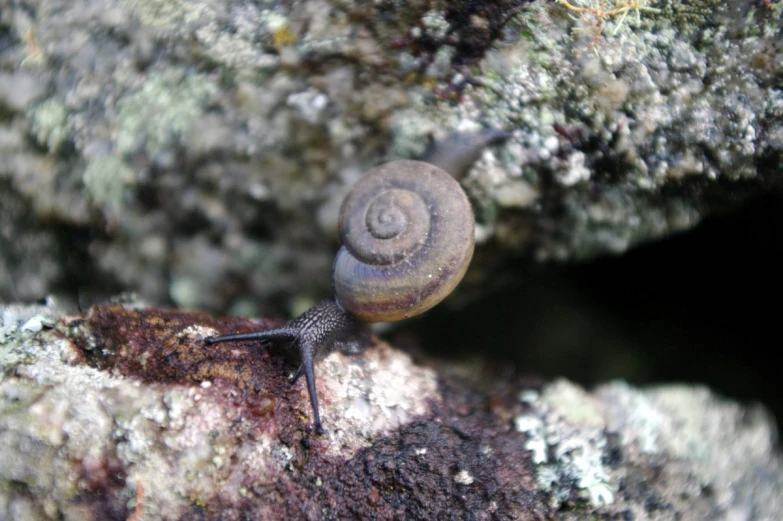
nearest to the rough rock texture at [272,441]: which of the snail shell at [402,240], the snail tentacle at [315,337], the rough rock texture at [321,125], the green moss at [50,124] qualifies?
the snail tentacle at [315,337]

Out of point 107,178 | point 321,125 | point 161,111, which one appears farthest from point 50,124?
point 321,125

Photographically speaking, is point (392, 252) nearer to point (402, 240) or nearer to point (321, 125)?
point (402, 240)

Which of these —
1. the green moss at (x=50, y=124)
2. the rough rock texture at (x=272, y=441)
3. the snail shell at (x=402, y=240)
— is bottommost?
the rough rock texture at (x=272, y=441)

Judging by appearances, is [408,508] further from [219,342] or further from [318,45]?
[318,45]

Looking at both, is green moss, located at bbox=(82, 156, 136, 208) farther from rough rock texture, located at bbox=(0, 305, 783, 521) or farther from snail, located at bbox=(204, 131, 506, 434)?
snail, located at bbox=(204, 131, 506, 434)

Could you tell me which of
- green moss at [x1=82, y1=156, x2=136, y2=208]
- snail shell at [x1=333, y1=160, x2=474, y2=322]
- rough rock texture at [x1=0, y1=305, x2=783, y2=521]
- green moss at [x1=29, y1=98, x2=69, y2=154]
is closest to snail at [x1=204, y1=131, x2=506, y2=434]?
snail shell at [x1=333, y1=160, x2=474, y2=322]

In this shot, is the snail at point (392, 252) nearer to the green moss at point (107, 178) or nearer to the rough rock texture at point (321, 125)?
the rough rock texture at point (321, 125)
